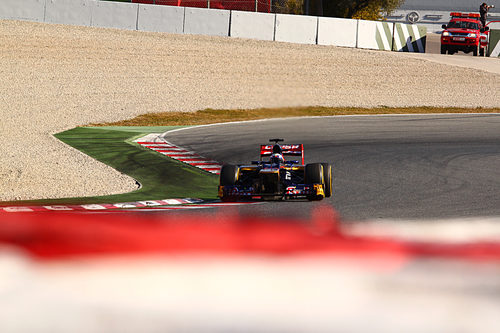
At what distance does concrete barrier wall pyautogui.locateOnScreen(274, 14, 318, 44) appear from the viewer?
3562cm

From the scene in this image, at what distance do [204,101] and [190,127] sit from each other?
721 centimetres

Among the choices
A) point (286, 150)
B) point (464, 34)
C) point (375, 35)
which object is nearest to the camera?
point (286, 150)

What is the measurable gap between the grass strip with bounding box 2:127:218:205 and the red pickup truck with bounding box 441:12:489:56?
25697mm

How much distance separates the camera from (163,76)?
3066cm

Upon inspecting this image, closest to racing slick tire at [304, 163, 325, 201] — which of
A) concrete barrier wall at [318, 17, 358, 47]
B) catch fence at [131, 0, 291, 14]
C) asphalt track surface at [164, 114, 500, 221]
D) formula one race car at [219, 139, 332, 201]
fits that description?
formula one race car at [219, 139, 332, 201]

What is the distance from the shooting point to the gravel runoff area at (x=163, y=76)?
24.4 metres

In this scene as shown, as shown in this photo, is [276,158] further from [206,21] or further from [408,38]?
[408,38]

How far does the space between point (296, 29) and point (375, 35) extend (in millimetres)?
4933

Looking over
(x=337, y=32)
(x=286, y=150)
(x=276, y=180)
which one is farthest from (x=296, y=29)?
(x=276, y=180)

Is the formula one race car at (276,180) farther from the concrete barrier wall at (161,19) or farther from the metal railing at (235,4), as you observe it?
the metal railing at (235,4)

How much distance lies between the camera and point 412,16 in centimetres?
6475

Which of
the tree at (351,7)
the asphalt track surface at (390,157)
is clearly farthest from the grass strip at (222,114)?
the tree at (351,7)

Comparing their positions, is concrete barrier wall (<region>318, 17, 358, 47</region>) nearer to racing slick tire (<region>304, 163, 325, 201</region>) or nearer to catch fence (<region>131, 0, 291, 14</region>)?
catch fence (<region>131, 0, 291, 14</region>)

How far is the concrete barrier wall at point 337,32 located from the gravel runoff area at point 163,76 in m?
0.84
